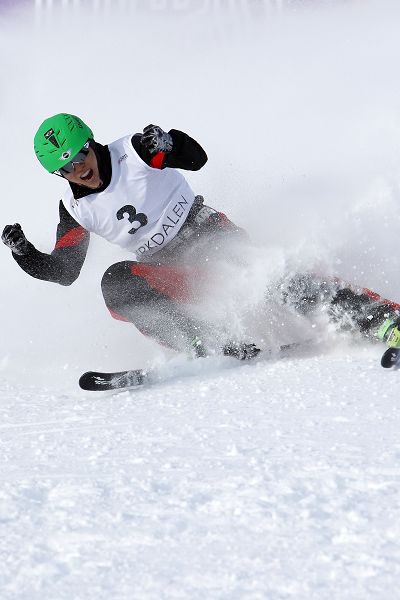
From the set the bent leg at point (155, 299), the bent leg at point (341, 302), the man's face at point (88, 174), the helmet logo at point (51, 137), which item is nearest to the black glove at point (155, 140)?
the man's face at point (88, 174)

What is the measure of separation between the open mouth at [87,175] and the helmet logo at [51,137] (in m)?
0.19

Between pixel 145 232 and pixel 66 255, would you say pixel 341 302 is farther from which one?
pixel 66 255

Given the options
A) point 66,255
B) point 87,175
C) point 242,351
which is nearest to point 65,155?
point 87,175

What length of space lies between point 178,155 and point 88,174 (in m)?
0.43

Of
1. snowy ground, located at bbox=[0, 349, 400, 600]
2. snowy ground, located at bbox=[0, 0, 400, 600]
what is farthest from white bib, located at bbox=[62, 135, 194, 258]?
snowy ground, located at bbox=[0, 349, 400, 600]

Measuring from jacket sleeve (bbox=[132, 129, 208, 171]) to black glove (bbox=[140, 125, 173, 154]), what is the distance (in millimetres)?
109

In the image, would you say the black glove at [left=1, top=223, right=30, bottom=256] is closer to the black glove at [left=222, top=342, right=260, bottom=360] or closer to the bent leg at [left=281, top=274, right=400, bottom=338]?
the black glove at [left=222, top=342, right=260, bottom=360]

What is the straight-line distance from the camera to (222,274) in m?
4.00

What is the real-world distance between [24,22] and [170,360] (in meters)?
10.1

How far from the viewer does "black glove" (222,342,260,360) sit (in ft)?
12.5

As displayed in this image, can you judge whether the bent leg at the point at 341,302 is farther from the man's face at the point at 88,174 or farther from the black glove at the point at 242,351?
the man's face at the point at 88,174

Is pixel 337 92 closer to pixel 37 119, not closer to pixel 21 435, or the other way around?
pixel 37 119

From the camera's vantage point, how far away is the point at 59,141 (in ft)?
12.3

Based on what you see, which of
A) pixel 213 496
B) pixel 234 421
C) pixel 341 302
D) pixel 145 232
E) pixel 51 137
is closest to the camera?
pixel 213 496
